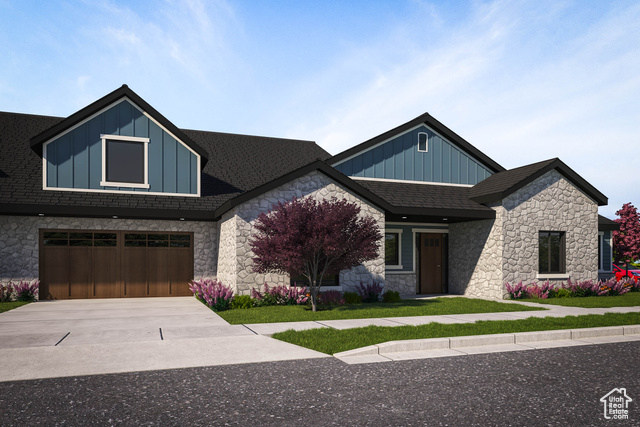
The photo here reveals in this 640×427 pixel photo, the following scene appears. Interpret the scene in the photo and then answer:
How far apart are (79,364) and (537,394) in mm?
6465

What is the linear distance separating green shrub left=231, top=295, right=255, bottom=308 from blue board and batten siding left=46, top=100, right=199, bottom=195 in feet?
17.8

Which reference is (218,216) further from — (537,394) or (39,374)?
(537,394)

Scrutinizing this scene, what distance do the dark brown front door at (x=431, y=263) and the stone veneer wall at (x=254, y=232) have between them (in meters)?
4.16

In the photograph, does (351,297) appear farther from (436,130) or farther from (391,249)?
(436,130)

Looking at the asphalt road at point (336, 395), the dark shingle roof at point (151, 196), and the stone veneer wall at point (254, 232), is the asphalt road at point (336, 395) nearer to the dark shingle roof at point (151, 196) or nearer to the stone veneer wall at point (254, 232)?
the stone veneer wall at point (254, 232)

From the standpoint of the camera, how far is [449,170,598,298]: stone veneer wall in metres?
18.0

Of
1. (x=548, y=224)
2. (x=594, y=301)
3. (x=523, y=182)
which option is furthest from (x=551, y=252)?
(x=523, y=182)

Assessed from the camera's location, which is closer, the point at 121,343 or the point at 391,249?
the point at 121,343

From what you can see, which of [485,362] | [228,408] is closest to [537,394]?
[485,362]

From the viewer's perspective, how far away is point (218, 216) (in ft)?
57.0

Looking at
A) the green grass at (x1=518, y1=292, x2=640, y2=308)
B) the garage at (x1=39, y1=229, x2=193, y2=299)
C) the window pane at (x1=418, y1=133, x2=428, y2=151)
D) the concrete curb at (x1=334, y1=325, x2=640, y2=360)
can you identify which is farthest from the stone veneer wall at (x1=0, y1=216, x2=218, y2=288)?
the green grass at (x1=518, y1=292, x2=640, y2=308)

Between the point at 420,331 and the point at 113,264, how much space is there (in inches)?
489

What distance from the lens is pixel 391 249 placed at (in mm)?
19609

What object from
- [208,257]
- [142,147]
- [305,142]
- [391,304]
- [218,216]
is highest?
[305,142]
